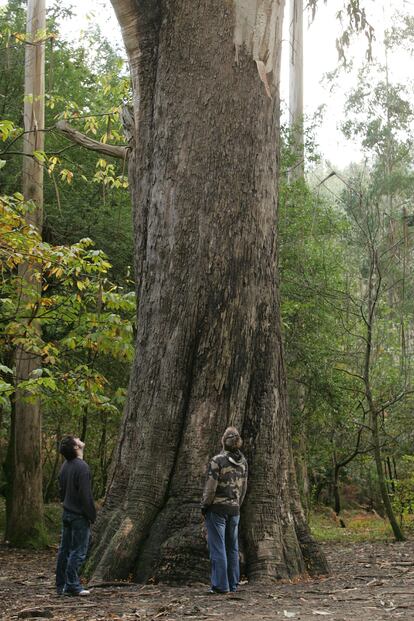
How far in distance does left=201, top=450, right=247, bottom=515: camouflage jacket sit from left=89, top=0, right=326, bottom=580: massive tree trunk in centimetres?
44

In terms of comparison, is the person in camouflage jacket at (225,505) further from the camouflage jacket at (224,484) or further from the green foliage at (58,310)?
the green foliage at (58,310)

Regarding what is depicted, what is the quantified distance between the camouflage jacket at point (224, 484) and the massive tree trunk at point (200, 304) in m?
0.44

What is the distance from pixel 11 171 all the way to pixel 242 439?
10.2 meters

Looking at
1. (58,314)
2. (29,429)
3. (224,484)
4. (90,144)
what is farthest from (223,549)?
(29,429)

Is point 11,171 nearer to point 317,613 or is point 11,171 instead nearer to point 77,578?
point 77,578

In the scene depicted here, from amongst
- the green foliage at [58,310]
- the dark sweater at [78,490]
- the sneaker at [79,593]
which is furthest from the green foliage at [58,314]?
the sneaker at [79,593]

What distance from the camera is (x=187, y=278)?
8.00m

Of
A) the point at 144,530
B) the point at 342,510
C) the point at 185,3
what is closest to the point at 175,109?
the point at 185,3

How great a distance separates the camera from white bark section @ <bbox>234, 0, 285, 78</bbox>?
341 inches

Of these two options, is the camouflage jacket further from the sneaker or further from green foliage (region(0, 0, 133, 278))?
green foliage (region(0, 0, 133, 278))

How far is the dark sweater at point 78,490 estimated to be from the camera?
7.11 meters

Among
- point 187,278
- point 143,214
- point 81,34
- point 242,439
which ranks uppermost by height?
point 81,34

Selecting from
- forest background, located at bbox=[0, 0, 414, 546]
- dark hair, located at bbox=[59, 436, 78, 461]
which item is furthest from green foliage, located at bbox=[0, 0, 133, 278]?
dark hair, located at bbox=[59, 436, 78, 461]

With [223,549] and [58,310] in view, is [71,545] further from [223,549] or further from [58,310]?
[58,310]
